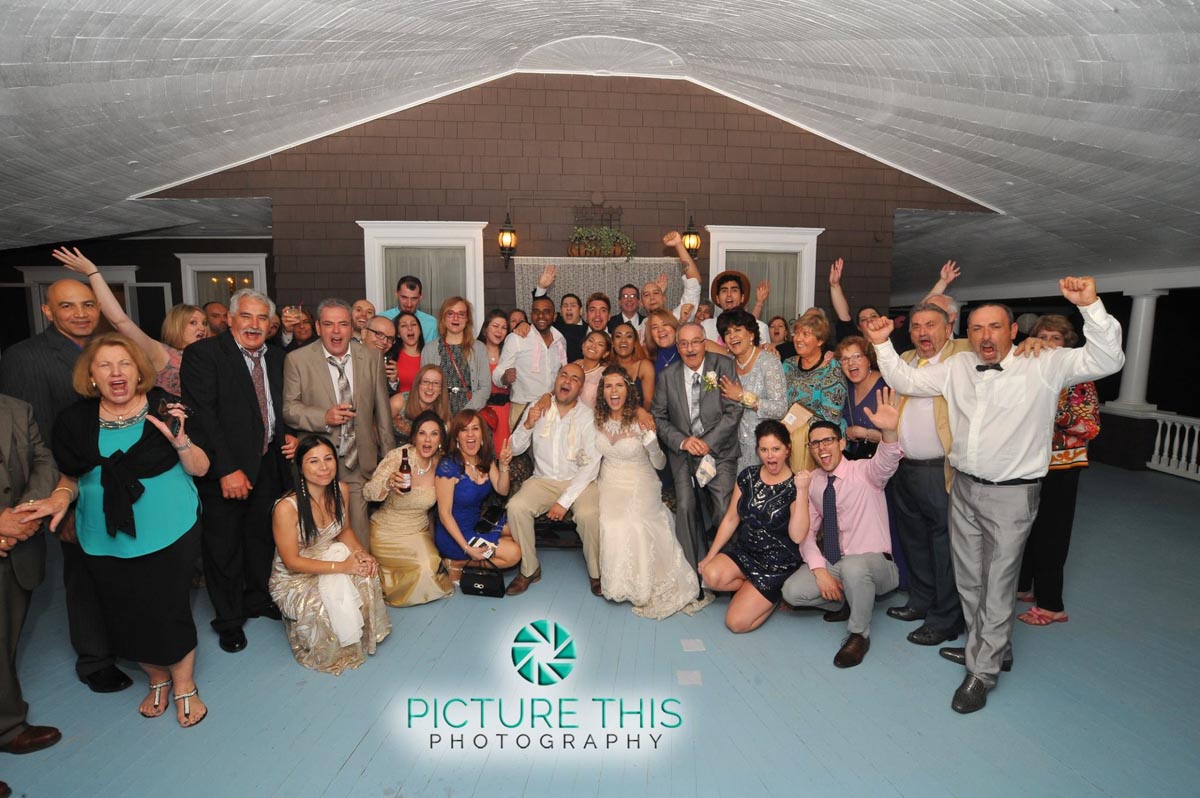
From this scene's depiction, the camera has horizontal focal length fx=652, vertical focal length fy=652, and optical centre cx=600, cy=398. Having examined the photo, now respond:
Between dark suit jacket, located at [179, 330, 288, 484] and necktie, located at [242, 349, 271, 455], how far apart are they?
38 mm

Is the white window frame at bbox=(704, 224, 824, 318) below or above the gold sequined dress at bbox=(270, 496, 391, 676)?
above

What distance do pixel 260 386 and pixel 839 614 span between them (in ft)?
10.6

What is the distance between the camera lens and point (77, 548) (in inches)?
112

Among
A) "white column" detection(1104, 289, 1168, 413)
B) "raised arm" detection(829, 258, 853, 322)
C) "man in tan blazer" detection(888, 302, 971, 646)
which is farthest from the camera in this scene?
"white column" detection(1104, 289, 1168, 413)

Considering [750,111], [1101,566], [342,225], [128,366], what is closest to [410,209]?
[342,225]

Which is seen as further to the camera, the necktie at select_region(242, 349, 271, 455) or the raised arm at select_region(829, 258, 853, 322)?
the raised arm at select_region(829, 258, 853, 322)

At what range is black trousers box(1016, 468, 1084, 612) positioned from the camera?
134 inches

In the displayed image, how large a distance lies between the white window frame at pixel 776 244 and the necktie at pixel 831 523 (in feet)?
13.8

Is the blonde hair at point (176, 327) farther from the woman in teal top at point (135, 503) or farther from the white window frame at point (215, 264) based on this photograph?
the white window frame at point (215, 264)

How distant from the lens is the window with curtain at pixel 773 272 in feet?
23.6

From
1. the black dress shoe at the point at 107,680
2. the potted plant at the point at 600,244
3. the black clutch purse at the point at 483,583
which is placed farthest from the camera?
the potted plant at the point at 600,244

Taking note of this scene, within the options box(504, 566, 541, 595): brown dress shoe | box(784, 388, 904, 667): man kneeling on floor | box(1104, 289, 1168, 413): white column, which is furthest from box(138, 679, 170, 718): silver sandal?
box(1104, 289, 1168, 413): white column

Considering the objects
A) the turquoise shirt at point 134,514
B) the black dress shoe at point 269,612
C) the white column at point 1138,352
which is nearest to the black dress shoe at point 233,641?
the black dress shoe at point 269,612

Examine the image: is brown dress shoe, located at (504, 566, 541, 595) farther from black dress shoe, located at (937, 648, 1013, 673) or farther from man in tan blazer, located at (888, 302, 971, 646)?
black dress shoe, located at (937, 648, 1013, 673)
